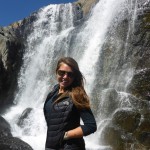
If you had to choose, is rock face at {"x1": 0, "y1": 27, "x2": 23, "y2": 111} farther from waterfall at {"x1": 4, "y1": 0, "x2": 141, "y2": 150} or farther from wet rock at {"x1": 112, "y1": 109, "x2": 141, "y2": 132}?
wet rock at {"x1": 112, "y1": 109, "x2": 141, "y2": 132}

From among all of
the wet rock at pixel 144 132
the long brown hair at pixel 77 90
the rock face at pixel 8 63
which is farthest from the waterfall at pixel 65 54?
the long brown hair at pixel 77 90

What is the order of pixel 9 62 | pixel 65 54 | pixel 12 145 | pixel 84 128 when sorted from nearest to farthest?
pixel 84 128
pixel 12 145
pixel 65 54
pixel 9 62

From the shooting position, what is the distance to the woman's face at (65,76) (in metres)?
3.89

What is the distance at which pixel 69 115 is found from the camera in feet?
12.4

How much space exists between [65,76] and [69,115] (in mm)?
405

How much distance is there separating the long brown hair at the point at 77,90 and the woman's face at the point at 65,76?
3cm

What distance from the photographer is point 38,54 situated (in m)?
28.3

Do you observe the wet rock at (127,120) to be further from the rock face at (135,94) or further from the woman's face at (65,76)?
the woman's face at (65,76)

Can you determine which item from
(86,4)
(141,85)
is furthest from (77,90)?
(86,4)

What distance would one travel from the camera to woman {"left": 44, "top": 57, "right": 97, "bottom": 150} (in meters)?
3.70

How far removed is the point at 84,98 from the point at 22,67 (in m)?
25.4

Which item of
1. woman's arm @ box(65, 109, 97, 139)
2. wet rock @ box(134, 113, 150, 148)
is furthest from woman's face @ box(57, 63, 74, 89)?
wet rock @ box(134, 113, 150, 148)

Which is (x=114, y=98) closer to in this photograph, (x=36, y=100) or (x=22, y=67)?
(x=36, y=100)

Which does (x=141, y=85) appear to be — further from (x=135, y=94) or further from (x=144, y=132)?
(x=144, y=132)
